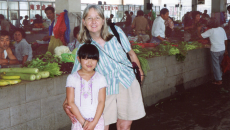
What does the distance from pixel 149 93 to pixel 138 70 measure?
10.9 ft

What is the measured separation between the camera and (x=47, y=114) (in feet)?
14.1

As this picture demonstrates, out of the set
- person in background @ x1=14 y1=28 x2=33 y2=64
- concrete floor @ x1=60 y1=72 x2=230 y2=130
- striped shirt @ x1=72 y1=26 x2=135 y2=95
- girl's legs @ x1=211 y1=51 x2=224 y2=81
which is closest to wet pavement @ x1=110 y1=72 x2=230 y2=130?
concrete floor @ x1=60 y1=72 x2=230 y2=130

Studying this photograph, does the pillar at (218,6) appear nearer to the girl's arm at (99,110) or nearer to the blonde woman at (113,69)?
the blonde woman at (113,69)

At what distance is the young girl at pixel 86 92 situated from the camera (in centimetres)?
272

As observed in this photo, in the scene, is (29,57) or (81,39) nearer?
(81,39)

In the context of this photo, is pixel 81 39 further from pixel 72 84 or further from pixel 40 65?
pixel 40 65

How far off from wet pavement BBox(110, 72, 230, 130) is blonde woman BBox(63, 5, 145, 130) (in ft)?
6.41

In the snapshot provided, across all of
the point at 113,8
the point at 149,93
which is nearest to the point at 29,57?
the point at 149,93

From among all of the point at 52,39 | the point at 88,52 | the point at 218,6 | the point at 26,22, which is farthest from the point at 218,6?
the point at 88,52

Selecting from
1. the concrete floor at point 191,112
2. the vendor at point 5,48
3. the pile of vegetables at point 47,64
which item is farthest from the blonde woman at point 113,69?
the vendor at point 5,48

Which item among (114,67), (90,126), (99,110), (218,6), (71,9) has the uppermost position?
(218,6)

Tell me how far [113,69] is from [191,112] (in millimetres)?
3367

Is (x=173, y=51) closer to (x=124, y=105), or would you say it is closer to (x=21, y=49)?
(x=21, y=49)

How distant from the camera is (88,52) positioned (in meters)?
2.78
